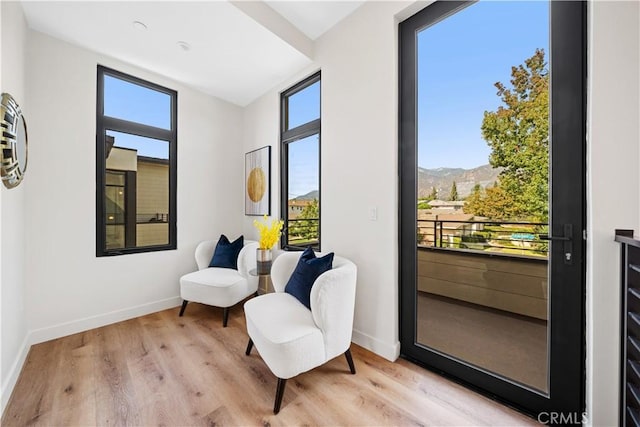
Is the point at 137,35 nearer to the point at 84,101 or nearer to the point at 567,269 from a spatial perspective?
the point at 84,101

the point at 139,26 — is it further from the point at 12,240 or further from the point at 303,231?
the point at 303,231

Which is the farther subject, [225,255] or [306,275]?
[225,255]

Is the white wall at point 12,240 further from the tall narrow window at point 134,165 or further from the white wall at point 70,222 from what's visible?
the tall narrow window at point 134,165

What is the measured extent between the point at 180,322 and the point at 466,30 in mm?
3531

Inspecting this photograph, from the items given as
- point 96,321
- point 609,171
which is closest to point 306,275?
point 609,171

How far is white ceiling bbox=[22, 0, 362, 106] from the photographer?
200 cm

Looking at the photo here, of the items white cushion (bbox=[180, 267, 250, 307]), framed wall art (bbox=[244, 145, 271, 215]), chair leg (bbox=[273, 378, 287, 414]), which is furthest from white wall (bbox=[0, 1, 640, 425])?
framed wall art (bbox=[244, 145, 271, 215])

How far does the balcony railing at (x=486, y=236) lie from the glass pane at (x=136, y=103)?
3143 millimetres

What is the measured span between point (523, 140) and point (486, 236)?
23.9 inches

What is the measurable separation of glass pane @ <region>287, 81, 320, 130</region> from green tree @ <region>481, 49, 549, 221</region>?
5.50 ft

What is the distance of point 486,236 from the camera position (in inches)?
64.7

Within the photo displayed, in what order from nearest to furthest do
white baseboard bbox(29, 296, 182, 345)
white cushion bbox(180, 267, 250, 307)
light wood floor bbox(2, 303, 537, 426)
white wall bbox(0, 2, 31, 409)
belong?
light wood floor bbox(2, 303, 537, 426), white wall bbox(0, 2, 31, 409), white baseboard bbox(29, 296, 182, 345), white cushion bbox(180, 267, 250, 307)

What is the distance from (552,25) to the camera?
1381 mm

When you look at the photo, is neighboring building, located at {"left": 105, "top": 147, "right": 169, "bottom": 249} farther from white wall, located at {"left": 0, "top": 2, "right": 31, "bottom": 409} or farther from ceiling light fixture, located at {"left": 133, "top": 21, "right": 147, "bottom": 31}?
ceiling light fixture, located at {"left": 133, "top": 21, "right": 147, "bottom": 31}
